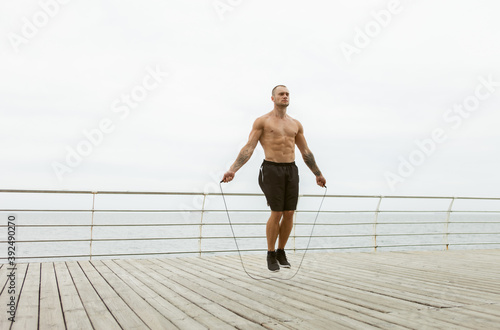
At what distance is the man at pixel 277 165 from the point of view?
3.97m

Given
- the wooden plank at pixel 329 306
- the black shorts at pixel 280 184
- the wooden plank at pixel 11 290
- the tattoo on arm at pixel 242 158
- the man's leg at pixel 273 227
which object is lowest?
the wooden plank at pixel 11 290

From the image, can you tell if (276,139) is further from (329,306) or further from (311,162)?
(329,306)

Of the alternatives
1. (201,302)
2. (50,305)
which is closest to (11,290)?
(50,305)

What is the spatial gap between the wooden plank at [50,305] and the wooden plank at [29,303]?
33 mm

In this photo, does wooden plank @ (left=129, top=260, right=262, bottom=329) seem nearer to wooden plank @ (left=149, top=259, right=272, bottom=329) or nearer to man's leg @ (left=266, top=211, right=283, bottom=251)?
wooden plank @ (left=149, top=259, right=272, bottom=329)

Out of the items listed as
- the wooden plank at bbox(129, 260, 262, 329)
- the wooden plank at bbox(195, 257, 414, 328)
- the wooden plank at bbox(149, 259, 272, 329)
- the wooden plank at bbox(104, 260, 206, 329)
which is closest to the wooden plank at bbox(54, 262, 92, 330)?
the wooden plank at bbox(104, 260, 206, 329)

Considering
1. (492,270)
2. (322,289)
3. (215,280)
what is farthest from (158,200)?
(492,270)

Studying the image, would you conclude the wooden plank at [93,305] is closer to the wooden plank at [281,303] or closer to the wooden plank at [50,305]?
the wooden plank at [50,305]

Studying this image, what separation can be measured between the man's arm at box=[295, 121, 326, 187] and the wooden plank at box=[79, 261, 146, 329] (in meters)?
2.14

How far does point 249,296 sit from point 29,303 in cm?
140

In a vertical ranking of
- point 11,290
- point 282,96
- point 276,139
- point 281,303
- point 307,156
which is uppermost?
point 282,96

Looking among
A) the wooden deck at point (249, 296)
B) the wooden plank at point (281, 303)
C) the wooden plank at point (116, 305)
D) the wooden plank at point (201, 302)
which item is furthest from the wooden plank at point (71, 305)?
the wooden plank at point (281, 303)

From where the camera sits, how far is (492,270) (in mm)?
4742

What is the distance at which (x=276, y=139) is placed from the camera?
13.2ft
